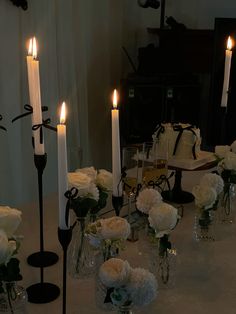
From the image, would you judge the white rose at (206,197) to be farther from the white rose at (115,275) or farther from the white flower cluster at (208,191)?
the white rose at (115,275)

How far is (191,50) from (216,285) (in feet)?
8.28

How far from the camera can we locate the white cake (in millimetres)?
1626

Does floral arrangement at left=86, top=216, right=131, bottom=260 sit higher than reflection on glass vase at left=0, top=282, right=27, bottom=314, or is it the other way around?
floral arrangement at left=86, top=216, right=131, bottom=260

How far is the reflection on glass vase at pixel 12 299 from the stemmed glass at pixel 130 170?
51 cm

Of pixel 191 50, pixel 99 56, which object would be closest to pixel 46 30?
pixel 99 56

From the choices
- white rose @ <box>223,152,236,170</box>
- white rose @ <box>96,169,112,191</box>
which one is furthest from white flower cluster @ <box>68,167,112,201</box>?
white rose @ <box>223,152,236,170</box>

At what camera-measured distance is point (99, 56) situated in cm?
330

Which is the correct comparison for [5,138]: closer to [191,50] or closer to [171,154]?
[171,154]

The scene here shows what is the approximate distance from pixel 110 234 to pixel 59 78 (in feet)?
7.03

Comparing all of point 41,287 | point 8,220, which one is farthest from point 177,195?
point 8,220

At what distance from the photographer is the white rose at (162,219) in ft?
3.53

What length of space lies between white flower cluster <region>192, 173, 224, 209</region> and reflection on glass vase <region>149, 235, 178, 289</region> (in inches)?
7.9

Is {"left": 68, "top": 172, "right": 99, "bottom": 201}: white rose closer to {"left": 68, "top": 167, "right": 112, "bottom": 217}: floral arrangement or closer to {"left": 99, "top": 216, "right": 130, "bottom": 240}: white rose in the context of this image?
{"left": 68, "top": 167, "right": 112, "bottom": 217}: floral arrangement

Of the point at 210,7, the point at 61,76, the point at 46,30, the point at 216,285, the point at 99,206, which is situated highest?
the point at 210,7
